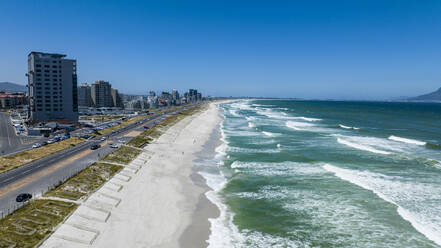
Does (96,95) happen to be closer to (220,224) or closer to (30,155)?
(30,155)

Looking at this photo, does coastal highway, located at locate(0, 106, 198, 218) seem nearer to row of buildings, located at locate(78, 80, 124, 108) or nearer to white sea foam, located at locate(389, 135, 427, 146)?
white sea foam, located at locate(389, 135, 427, 146)

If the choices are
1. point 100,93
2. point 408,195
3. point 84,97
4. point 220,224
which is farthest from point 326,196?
point 84,97

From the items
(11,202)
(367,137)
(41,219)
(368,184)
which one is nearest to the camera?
(41,219)

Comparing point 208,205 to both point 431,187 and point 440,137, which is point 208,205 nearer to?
point 431,187

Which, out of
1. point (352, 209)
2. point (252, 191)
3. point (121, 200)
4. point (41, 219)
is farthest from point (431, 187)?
point (41, 219)

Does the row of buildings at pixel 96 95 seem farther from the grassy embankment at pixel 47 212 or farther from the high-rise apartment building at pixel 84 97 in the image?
the grassy embankment at pixel 47 212
